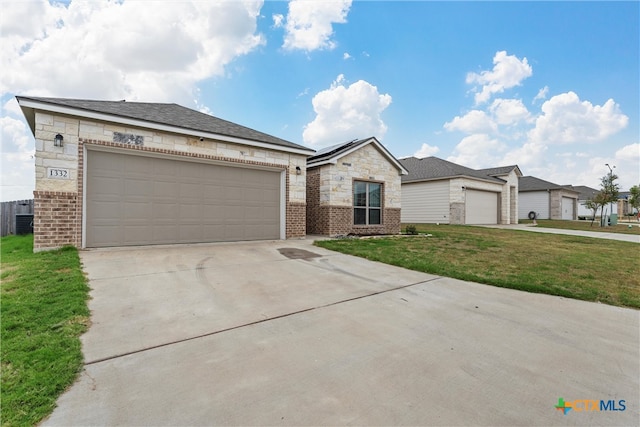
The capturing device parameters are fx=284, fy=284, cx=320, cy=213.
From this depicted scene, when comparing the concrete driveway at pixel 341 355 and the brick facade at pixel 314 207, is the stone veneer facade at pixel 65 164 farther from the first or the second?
the brick facade at pixel 314 207

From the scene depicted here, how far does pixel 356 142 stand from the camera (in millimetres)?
12945

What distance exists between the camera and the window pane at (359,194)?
1297 centimetres

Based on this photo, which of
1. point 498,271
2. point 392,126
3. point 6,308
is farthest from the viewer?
point 392,126

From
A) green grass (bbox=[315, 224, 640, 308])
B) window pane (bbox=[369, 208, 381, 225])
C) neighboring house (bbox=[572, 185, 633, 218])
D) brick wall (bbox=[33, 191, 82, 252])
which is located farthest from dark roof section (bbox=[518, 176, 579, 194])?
brick wall (bbox=[33, 191, 82, 252])

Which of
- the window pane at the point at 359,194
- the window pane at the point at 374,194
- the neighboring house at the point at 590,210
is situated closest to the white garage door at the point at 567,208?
the neighboring house at the point at 590,210

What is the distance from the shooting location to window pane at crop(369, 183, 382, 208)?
1356 centimetres

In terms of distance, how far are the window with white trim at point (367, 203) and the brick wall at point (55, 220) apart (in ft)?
31.7

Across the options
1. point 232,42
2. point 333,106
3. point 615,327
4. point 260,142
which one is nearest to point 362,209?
point 260,142

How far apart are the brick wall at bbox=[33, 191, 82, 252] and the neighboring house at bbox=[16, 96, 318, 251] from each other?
18 millimetres

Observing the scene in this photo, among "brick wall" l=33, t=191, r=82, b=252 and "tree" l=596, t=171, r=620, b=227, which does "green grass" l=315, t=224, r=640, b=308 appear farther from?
"tree" l=596, t=171, r=620, b=227

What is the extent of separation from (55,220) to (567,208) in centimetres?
4235

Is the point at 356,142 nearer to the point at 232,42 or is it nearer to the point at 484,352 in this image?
the point at 232,42

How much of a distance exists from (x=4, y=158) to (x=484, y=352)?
15.0 meters
